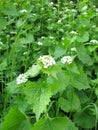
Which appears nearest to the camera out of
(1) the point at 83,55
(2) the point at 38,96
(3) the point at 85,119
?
(2) the point at 38,96

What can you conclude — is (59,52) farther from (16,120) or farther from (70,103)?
(16,120)

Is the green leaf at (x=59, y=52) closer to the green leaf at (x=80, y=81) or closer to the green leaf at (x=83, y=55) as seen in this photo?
the green leaf at (x=83, y=55)

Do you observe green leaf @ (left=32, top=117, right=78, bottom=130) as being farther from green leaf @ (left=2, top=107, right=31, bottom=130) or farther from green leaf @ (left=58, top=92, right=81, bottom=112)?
green leaf @ (left=58, top=92, right=81, bottom=112)

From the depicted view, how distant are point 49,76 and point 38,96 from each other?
23 cm

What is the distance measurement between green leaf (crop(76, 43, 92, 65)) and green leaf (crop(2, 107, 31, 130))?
0.72 meters

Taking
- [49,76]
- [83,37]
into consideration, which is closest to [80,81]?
[49,76]

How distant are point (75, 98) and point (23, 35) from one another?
100 centimetres

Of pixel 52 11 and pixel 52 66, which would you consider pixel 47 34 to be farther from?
pixel 52 66

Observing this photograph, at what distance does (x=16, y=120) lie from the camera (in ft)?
4.84

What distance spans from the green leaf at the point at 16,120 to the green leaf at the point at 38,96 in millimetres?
139

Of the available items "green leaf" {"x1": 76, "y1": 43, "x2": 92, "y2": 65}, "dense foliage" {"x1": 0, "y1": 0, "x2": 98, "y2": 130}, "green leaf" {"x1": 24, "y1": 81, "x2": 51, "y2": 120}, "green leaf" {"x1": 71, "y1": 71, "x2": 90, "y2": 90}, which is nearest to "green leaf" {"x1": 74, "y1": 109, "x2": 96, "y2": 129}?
"dense foliage" {"x1": 0, "y1": 0, "x2": 98, "y2": 130}

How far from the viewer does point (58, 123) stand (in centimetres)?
140

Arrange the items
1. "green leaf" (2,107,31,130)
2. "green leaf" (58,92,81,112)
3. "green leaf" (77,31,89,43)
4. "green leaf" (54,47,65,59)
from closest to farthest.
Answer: "green leaf" (2,107,31,130), "green leaf" (58,92,81,112), "green leaf" (54,47,65,59), "green leaf" (77,31,89,43)

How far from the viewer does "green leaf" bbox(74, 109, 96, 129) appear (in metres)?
1.82
